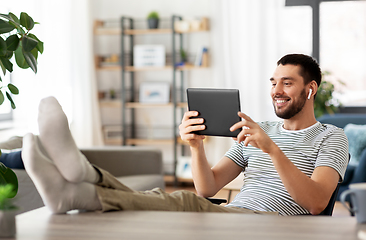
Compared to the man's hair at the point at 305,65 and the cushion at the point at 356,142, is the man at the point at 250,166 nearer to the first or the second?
the man's hair at the point at 305,65

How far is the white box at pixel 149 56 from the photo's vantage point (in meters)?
5.00

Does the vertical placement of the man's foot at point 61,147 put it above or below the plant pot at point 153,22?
below

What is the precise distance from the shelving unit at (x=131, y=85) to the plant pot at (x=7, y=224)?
155 inches

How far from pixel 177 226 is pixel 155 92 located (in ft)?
13.5

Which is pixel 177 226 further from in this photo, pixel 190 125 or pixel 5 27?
pixel 5 27

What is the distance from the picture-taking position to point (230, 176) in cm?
202

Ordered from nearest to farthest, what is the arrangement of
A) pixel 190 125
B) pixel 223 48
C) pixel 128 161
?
1. pixel 190 125
2. pixel 128 161
3. pixel 223 48

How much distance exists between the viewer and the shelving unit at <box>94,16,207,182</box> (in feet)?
16.3

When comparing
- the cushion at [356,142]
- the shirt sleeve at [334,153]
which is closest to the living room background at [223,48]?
the cushion at [356,142]

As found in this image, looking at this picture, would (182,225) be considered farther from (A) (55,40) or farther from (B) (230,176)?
(A) (55,40)

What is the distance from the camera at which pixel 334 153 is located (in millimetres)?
1734

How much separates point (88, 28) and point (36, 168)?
411 cm

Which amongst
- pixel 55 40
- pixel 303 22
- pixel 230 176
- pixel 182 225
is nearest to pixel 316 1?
pixel 303 22

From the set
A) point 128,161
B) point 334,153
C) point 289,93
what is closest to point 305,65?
point 289,93
